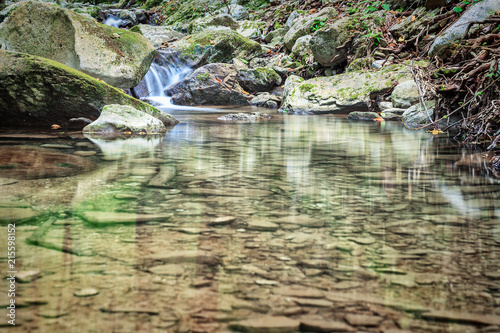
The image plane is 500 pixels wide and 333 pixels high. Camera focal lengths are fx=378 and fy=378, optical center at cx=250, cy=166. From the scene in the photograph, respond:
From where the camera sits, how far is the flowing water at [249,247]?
115 centimetres

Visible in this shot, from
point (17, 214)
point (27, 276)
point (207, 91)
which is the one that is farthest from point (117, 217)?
point (207, 91)

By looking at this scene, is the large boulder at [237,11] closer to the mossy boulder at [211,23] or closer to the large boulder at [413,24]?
the mossy boulder at [211,23]

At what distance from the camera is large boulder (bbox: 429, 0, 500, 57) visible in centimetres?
670

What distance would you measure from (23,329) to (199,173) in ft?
6.35

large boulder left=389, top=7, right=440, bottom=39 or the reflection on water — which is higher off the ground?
large boulder left=389, top=7, right=440, bottom=39

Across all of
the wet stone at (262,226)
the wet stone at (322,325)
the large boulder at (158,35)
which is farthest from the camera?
the large boulder at (158,35)

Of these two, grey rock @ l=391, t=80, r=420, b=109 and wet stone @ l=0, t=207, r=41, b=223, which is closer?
wet stone @ l=0, t=207, r=41, b=223

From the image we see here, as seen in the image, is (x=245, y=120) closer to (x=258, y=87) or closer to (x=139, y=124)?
(x=139, y=124)

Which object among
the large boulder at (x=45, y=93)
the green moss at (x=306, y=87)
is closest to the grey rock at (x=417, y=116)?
the green moss at (x=306, y=87)

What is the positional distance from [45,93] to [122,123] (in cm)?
Answer: 128

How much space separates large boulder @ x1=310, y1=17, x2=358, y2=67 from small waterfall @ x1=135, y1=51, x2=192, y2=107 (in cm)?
512

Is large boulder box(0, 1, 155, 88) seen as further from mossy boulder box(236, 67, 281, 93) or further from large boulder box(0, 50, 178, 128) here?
mossy boulder box(236, 67, 281, 93)

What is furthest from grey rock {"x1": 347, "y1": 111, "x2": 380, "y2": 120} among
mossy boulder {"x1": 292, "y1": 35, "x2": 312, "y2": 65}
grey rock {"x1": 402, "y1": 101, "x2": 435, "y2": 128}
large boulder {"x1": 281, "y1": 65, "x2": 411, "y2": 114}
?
mossy boulder {"x1": 292, "y1": 35, "x2": 312, "y2": 65}

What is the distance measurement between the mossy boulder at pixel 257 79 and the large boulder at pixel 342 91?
9.42 ft
